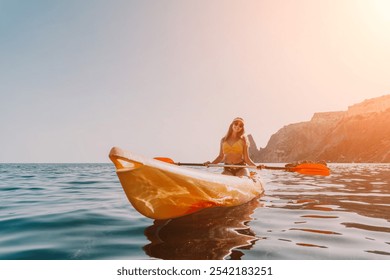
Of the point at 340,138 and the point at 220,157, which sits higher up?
the point at 340,138

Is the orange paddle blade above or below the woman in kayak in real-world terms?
below

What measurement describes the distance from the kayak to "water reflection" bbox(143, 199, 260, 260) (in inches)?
10.8

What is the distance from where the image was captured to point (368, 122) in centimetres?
11769

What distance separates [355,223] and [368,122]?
129 metres

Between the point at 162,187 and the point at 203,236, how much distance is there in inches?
40.8

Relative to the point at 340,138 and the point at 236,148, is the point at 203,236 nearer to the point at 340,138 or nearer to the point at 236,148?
the point at 236,148

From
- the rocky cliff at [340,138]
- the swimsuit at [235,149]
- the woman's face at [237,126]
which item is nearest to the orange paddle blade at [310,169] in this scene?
the swimsuit at [235,149]

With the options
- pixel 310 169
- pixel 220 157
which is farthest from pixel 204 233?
pixel 310 169

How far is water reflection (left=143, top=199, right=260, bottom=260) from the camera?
3998mm

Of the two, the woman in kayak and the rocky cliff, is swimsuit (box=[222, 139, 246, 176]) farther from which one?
the rocky cliff

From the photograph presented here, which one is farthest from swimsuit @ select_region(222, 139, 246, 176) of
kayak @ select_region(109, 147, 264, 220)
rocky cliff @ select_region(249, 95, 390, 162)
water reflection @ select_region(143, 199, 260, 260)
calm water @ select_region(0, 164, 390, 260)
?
rocky cliff @ select_region(249, 95, 390, 162)

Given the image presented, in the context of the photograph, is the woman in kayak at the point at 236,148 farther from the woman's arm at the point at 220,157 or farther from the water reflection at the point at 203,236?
the water reflection at the point at 203,236

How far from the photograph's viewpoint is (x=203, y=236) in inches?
187

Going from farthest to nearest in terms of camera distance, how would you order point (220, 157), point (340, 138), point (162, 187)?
point (340, 138) < point (220, 157) < point (162, 187)
